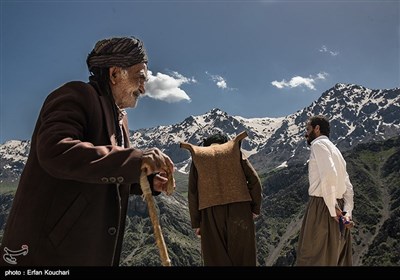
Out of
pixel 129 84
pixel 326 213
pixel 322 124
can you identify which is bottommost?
pixel 326 213

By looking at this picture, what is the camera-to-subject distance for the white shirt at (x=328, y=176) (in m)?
7.15

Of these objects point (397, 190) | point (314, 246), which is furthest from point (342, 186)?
point (397, 190)

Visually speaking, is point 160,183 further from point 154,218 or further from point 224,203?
point 224,203

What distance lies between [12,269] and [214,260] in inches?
211

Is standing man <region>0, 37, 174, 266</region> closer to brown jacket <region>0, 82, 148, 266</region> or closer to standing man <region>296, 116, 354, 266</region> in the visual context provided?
brown jacket <region>0, 82, 148, 266</region>

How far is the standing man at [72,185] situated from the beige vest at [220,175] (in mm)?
4838

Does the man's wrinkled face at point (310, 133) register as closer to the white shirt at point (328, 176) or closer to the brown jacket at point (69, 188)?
the white shirt at point (328, 176)

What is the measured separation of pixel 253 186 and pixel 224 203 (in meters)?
0.66

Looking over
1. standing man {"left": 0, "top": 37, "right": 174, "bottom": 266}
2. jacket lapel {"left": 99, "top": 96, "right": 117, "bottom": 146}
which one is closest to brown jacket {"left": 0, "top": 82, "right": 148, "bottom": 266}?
standing man {"left": 0, "top": 37, "right": 174, "bottom": 266}

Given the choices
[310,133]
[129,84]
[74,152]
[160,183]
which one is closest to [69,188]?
[74,152]

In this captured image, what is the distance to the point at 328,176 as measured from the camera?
23.6ft

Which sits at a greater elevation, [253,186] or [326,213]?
[253,186]

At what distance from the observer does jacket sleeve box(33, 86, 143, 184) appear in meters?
2.31

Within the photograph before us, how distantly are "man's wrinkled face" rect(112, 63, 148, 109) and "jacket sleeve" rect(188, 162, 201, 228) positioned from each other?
15.6ft
